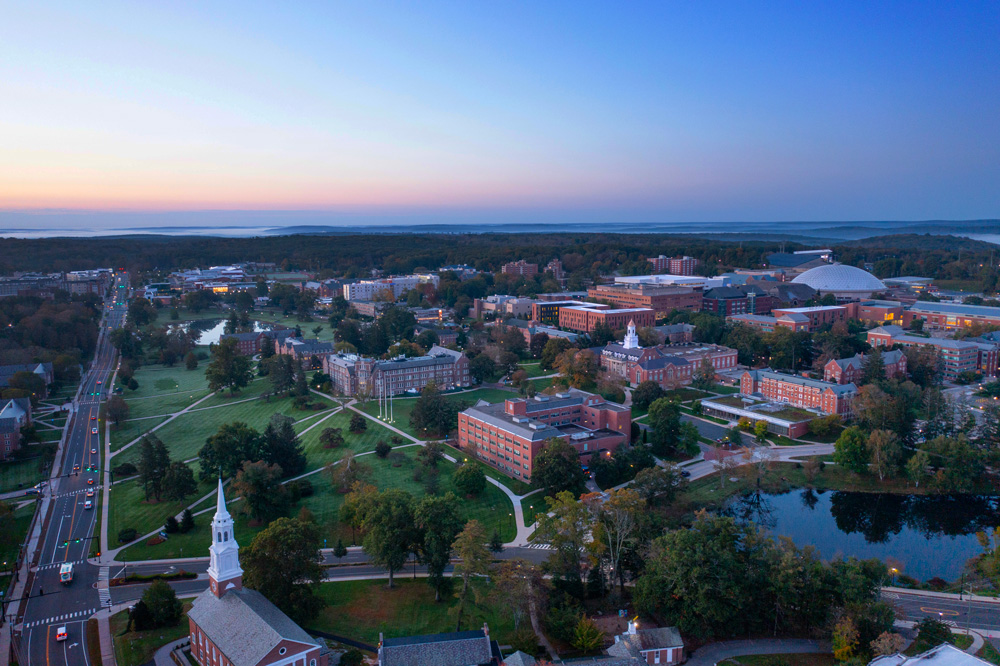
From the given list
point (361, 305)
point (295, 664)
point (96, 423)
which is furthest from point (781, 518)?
point (361, 305)

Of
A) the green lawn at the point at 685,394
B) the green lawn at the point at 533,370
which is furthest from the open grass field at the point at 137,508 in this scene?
the green lawn at the point at 685,394

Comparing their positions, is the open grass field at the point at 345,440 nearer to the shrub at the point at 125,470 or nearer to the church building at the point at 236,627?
the shrub at the point at 125,470

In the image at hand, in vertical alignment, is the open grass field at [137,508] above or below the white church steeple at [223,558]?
below

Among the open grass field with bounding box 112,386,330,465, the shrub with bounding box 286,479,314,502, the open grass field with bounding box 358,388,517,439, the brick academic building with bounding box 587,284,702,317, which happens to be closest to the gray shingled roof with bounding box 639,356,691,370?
the open grass field with bounding box 358,388,517,439

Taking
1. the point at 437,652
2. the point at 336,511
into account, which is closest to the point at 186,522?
the point at 336,511

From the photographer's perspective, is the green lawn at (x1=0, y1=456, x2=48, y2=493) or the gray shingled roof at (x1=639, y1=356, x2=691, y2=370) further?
the gray shingled roof at (x1=639, y1=356, x2=691, y2=370)

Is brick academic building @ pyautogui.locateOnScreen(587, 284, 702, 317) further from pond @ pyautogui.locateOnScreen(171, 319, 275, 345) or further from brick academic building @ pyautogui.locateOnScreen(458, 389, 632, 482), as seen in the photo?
brick academic building @ pyautogui.locateOnScreen(458, 389, 632, 482)
